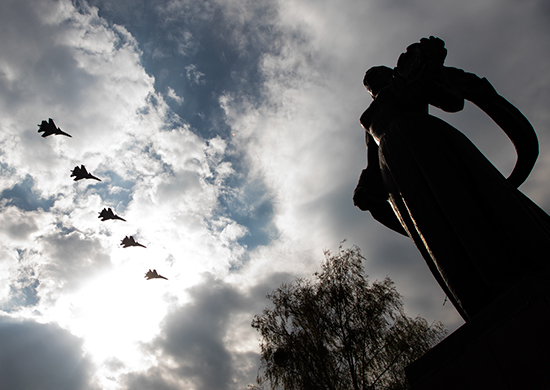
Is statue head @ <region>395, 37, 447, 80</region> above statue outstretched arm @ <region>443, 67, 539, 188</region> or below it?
above

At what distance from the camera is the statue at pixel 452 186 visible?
65.2 inches

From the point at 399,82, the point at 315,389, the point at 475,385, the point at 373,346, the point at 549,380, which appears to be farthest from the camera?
the point at 373,346

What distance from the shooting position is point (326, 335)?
10.6 meters

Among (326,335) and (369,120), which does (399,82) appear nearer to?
(369,120)

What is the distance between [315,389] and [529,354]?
32.4 feet

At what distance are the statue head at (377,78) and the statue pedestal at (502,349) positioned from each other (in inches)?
83.3

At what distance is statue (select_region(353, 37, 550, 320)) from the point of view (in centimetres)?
166

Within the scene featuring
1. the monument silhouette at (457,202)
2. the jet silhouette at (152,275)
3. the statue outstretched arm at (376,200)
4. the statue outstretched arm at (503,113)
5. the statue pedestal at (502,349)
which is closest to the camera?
the statue pedestal at (502,349)

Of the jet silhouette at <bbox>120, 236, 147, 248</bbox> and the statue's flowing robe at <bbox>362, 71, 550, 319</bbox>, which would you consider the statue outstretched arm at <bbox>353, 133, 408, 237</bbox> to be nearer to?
the statue's flowing robe at <bbox>362, 71, 550, 319</bbox>

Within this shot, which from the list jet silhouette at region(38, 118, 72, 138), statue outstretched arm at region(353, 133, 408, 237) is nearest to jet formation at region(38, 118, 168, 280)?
jet silhouette at region(38, 118, 72, 138)

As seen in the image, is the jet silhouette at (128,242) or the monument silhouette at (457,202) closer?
the monument silhouette at (457,202)

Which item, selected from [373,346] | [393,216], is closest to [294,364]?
[373,346]

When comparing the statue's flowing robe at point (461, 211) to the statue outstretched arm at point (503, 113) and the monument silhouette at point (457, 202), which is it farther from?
the statue outstretched arm at point (503, 113)

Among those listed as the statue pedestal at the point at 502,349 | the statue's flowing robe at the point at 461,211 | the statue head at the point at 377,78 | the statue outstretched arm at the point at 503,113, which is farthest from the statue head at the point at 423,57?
the statue pedestal at the point at 502,349
